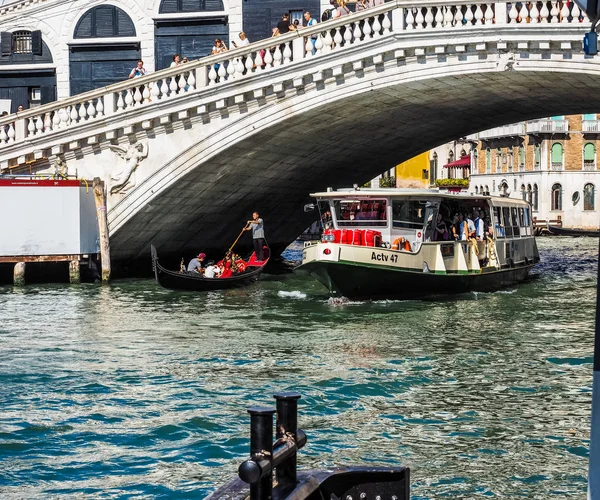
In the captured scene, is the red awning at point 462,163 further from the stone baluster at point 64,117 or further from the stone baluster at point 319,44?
the stone baluster at point 319,44

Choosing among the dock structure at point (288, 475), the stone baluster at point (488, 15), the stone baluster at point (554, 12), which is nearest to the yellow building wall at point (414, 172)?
the stone baluster at point (488, 15)

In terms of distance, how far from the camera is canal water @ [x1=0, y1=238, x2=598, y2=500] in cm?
828

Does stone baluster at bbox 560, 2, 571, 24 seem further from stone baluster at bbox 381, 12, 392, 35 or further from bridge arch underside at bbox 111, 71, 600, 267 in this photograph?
stone baluster at bbox 381, 12, 392, 35

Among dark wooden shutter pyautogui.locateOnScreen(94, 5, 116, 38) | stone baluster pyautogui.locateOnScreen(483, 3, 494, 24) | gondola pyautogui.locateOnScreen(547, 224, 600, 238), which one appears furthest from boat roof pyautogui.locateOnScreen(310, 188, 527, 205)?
gondola pyautogui.locateOnScreen(547, 224, 600, 238)

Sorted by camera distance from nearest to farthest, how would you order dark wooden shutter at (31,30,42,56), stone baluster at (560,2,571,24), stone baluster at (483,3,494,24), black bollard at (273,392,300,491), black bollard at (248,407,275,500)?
black bollard at (248,407,275,500) < black bollard at (273,392,300,491) < stone baluster at (560,2,571,24) < stone baluster at (483,3,494,24) < dark wooden shutter at (31,30,42,56)

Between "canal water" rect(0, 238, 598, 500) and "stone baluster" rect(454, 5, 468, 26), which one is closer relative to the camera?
"canal water" rect(0, 238, 598, 500)

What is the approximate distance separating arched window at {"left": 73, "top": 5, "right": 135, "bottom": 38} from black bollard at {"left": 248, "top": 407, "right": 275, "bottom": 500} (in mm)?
21476

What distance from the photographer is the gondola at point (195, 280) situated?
20.9m

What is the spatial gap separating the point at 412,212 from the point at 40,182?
7495mm

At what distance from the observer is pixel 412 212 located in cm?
2014

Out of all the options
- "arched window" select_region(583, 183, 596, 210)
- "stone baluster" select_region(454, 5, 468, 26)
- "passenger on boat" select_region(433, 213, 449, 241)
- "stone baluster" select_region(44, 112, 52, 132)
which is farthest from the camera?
"arched window" select_region(583, 183, 596, 210)

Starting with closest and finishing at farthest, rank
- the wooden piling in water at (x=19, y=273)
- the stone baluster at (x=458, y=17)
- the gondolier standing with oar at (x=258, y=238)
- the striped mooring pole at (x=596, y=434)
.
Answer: the striped mooring pole at (x=596, y=434)
the stone baluster at (x=458, y=17)
the wooden piling in water at (x=19, y=273)
the gondolier standing with oar at (x=258, y=238)

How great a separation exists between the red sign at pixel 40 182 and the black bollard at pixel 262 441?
17.9 meters

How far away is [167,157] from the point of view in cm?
2202
